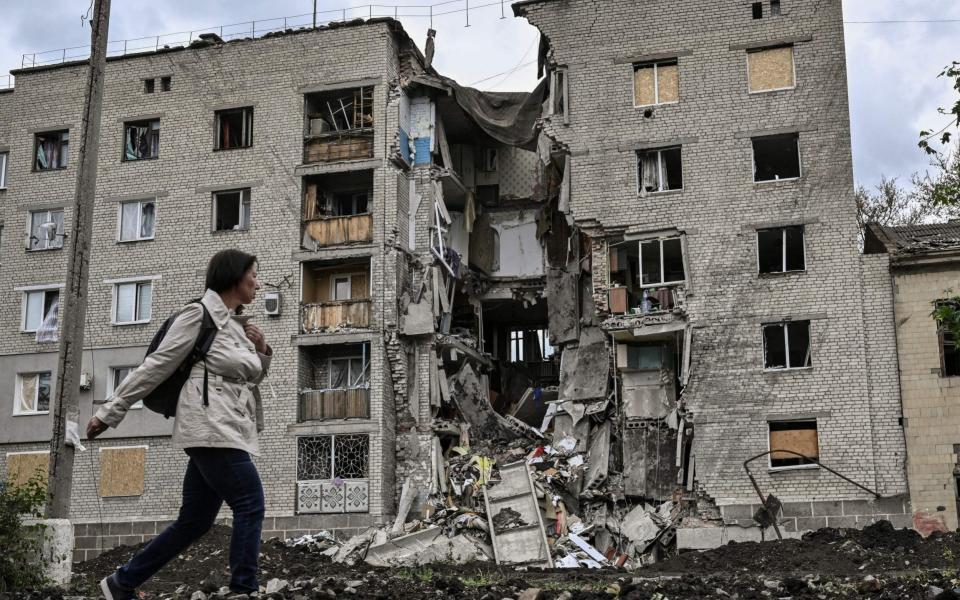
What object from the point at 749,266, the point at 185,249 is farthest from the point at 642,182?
the point at 185,249

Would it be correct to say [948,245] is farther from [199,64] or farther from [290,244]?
[199,64]

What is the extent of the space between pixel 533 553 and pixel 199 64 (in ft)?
62.3

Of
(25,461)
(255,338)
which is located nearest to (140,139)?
(25,461)

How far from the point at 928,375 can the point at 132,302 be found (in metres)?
23.3

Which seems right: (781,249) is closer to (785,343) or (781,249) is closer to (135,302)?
(785,343)

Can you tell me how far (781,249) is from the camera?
1204 inches

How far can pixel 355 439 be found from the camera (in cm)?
3212

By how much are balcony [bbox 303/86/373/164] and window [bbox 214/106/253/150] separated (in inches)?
78.7

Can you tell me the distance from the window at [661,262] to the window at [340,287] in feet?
29.7

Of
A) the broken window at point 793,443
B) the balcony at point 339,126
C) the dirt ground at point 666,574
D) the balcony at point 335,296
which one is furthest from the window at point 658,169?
the dirt ground at point 666,574

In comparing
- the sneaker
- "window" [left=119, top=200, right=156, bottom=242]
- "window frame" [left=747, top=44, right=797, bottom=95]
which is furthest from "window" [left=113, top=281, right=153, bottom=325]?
the sneaker

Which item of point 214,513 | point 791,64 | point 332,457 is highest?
point 791,64

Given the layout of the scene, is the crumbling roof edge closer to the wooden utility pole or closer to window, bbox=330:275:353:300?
window, bbox=330:275:353:300

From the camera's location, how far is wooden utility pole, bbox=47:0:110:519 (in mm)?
13633
